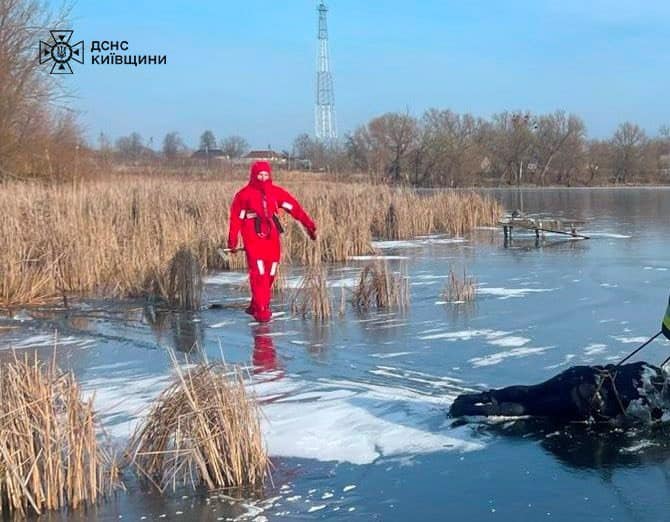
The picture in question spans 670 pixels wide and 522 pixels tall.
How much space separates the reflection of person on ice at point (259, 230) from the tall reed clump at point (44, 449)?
4.76m

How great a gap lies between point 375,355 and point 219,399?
9.90 ft

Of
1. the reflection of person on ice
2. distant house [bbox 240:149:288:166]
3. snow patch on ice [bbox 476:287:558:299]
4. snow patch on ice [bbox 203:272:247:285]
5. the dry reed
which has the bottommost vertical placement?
snow patch on ice [bbox 476:287:558:299]

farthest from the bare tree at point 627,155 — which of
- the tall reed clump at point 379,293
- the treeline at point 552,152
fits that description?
the tall reed clump at point 379,293

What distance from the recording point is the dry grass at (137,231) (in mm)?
10641

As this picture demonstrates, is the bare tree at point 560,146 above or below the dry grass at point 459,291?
above

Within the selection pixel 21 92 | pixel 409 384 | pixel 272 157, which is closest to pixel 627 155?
pixel 272 157

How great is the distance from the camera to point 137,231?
12406 mm

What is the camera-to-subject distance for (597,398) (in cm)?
479

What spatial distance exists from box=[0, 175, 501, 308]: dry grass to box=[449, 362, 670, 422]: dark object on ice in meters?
5.90

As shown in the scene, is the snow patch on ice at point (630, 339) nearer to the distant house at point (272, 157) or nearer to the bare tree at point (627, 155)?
the distant house at point (272, 157)

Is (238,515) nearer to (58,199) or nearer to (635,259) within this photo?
(58,199)

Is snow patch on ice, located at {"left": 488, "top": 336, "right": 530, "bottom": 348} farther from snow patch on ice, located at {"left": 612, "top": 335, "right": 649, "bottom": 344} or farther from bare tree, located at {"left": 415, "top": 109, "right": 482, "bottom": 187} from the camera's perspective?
bare tree, located at {"left": 415, "top": 109, "right": 482, "bottom": 187}

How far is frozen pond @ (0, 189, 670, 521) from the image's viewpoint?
12.7 ft

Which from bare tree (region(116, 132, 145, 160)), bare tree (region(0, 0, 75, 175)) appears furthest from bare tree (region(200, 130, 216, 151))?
bare tree (region(0, 0, 75, 175))
